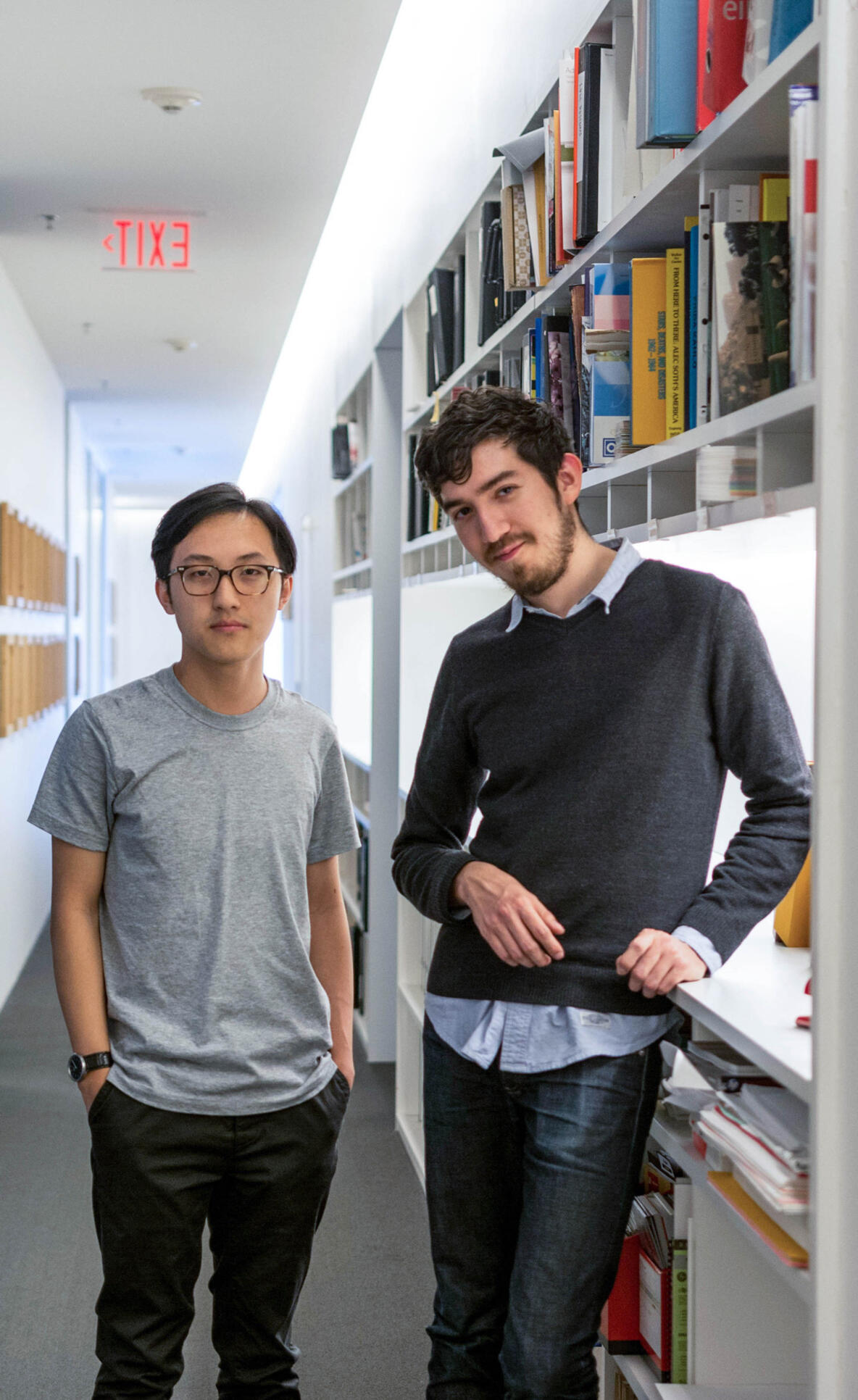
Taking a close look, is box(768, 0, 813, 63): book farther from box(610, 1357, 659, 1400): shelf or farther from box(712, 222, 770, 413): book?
box(610, 1357, 659, 1400): shelf

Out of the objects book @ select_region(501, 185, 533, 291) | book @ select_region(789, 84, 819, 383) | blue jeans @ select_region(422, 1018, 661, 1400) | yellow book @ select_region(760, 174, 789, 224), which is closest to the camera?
book @ select_region(789, 84, 819, 383)

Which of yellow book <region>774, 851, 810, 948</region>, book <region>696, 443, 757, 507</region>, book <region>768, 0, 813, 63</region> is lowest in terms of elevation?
yellow book <region>774, 851, 810, 948</region>

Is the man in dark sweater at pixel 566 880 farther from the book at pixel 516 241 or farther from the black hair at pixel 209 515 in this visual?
the book at pixel 516 241

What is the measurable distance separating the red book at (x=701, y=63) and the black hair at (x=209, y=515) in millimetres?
750

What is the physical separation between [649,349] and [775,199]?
0.37 m

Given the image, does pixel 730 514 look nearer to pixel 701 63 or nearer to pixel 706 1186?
pixel 701 63

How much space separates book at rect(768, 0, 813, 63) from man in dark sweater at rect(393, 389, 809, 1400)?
52cm

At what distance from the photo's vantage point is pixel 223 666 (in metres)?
1.91

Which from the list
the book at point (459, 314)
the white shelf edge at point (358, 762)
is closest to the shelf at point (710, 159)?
the book at point (459, 314)

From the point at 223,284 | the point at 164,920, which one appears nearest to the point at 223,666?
the point at 164,920

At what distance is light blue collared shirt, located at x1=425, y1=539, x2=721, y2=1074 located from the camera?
1713 millimetres

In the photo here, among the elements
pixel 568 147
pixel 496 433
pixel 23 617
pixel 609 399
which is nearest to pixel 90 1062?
pixel 496 433

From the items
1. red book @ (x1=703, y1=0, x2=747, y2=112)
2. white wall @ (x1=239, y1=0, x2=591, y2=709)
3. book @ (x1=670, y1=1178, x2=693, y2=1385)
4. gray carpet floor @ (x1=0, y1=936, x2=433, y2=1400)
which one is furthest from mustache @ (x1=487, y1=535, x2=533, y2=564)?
gray carpet floor @ (x1=0, y1=936, x2=433, y2=1400)

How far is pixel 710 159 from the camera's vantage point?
5.65 ft
